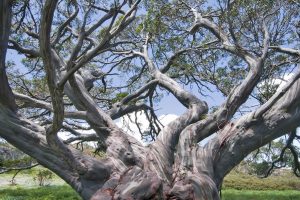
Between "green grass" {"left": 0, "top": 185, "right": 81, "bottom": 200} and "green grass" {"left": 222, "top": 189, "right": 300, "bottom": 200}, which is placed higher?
"green grass" {"left": 0, "top": 185, "right": 81, "bottom": 200}

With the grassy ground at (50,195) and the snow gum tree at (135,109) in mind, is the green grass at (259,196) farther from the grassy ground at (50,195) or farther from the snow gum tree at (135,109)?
the snow gum tree at (135,109)

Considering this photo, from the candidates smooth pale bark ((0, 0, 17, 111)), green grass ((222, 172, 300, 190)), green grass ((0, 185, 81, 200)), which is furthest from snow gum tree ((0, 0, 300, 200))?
green grass ((222, 172, 300, 190))

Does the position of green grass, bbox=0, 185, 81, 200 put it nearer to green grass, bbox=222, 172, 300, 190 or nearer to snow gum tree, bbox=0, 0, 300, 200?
snow gum tree, bbox=0, 0, 300, 200

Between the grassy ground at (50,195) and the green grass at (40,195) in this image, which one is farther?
the grassy ground at (50,195)

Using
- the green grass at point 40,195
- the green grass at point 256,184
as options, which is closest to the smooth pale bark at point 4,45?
the green grass at point 40,195

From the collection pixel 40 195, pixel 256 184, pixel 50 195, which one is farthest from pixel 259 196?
pixel 256 184

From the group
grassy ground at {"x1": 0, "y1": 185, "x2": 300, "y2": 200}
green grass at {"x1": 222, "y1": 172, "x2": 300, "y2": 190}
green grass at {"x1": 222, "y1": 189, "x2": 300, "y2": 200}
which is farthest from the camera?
green grass at {"x1": 222, "y1": 172, "x2": 300, "y2": 190}

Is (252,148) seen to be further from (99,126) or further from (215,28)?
(215,28)

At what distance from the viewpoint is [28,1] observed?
8.37 meters

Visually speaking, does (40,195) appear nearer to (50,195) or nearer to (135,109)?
(50,195)

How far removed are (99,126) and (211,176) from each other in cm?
205

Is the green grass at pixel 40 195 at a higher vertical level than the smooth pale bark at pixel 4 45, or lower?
lower

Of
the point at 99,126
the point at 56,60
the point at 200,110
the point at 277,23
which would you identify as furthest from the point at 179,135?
the point at 277,23

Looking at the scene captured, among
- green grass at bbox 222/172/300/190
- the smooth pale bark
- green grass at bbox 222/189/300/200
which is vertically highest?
the smooth pale bark
